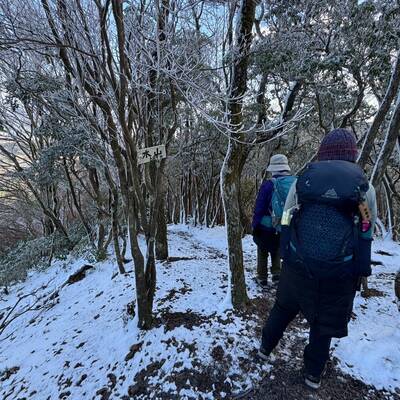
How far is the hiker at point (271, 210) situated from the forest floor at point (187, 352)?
Answer: 1.48 ft

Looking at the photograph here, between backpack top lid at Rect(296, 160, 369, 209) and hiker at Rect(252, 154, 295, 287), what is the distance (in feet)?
4.28

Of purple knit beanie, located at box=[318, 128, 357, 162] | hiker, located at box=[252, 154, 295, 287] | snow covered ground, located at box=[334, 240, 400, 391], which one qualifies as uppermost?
purple knit beanie, located at box=[318, 128, 357, 162]

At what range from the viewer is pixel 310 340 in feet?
6.16

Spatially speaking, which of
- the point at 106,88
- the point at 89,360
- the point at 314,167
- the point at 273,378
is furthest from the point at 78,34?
the point at 273,378

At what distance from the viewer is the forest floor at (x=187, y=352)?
82.5 inches

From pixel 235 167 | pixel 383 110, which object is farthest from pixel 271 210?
A: pixel 383 110

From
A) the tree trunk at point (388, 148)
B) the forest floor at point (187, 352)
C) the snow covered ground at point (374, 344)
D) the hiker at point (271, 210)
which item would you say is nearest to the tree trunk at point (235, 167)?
the forest floor at point (187, 352)

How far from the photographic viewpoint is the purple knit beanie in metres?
1.79

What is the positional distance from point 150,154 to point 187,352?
2145 millimetres

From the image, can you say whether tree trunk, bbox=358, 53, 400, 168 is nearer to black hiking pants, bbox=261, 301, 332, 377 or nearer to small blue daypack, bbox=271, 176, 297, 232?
small blue daypack, bbox=271, 176, 297, 232

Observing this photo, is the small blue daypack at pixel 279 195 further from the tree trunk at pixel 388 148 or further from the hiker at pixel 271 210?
the tree trunk at pixel 388 148

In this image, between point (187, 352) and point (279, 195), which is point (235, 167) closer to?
point (279, 195)

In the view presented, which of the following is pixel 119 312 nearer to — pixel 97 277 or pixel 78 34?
pixel 97 277

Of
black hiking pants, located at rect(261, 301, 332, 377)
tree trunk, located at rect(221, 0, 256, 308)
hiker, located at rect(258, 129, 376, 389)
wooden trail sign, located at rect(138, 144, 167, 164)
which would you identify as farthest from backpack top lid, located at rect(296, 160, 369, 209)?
wooden trail sign, located at rect(138, 144, 167, 164)
